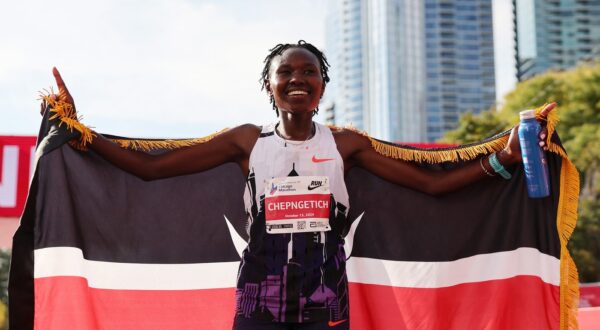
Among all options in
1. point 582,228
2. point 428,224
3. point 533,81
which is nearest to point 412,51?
point 533,81

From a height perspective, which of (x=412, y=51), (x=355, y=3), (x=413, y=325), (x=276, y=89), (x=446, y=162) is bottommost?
(x=413, y=325)

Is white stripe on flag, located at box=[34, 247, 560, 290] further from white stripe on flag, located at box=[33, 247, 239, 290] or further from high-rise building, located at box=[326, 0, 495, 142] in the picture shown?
high-rise building, located at box=[326, 0, 495, 142]

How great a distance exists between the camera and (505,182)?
160 inches

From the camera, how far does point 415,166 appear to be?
12.7 feet

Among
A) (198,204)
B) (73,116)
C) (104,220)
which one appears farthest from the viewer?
(198,204)

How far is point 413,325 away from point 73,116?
92.0 inches

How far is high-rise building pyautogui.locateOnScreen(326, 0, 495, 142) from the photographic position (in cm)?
8638

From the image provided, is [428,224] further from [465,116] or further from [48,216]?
[465,116]

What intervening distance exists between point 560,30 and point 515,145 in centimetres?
7527

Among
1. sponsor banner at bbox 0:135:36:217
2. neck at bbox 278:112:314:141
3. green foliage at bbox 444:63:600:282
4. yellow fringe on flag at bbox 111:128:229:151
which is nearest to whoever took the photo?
neck at bbox 278:112:314:141

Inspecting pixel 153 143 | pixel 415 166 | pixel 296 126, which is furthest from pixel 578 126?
pixel 296 126

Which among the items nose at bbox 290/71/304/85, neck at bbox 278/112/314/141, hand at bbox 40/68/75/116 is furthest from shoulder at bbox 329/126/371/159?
hand at bbox 40/68/75/116

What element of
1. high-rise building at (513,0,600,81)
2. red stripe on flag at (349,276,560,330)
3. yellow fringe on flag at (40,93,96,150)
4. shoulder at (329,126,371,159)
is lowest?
red stripe on flag at (349,276,560,330)

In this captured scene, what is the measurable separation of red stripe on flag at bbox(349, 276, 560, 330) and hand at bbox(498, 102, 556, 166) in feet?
2.51
